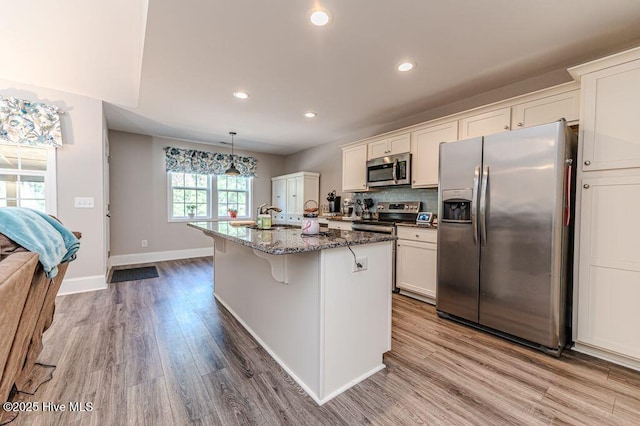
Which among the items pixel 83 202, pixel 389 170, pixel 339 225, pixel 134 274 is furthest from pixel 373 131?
pixel 134 274

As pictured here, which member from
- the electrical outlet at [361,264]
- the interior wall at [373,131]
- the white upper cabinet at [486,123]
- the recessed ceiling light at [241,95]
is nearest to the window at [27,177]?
the recessed ceiling light at [241,95]

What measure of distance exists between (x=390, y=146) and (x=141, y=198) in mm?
4611

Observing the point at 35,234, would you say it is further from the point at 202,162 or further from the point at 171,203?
the point at 202,162

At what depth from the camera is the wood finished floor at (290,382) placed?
4.52 feet

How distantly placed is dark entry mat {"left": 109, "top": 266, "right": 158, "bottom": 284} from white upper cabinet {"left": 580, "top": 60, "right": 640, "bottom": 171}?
5229 millimetres

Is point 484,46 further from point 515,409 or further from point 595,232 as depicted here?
point 515,409

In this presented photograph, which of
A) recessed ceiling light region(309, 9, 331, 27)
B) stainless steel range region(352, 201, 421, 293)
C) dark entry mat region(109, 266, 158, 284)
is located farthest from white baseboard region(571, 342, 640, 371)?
dark entry mat region(109, 266, 158, 284)

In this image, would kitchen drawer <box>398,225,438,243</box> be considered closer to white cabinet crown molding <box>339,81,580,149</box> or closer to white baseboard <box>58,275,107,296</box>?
white cabinet crown molding <box>339,81,580,149</box>

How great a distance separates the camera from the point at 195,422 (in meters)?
1.33

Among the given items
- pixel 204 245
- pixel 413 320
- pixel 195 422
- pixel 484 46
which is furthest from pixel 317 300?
pixel 204 245

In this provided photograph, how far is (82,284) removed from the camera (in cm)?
329

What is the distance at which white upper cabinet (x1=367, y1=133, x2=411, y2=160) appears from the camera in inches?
135

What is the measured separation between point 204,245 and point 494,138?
5421mm


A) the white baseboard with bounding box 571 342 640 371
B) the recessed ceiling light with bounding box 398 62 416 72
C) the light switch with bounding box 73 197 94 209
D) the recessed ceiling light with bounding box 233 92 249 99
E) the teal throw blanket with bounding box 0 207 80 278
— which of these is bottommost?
the white baseboard with bounding box 571 342 640 371
